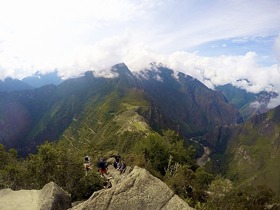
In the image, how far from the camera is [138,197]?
22328 millimetres

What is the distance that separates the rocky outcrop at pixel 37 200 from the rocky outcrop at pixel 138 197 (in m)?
5.01

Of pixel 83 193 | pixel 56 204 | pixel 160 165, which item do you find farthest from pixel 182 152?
pixel 56 204

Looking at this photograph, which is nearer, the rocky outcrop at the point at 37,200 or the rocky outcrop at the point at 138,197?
the rocky outcrop at the point at 138,197

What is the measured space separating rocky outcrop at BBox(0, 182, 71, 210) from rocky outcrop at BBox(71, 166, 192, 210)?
16.4ft

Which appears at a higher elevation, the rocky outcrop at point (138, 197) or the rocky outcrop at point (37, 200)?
the rocky outcrop at point (138, 197)

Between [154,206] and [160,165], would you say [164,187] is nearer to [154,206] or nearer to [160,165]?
[154,206]

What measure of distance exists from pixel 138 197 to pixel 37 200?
10505 millimetres

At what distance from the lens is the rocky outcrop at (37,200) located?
27156 millimetres

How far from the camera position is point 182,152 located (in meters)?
116

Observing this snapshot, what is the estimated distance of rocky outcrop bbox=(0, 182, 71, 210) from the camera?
89.1 feet

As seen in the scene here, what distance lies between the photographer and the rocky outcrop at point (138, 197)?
22.0 meters

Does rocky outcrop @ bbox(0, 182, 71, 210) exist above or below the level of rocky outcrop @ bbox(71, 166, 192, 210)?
below

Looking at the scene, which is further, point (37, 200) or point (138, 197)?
point (37, 200)

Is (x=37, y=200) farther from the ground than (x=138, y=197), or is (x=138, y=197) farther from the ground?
(x=138, y=197)
